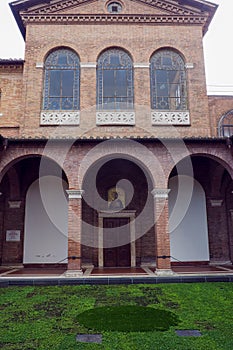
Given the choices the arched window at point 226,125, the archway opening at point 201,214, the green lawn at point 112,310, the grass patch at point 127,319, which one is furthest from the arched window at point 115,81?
the grass patch at point 127,319

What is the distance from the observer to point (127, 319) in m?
6.12

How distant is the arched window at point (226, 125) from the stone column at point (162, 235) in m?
7.97

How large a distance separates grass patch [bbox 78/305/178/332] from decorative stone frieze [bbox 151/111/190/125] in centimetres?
878

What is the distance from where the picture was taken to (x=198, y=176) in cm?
1446

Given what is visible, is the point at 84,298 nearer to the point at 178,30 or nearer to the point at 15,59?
the point at 15,59

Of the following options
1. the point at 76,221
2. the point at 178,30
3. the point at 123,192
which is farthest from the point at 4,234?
the point at 178,30

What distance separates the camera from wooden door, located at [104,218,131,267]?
13754mm

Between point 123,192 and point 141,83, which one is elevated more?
point 141,83

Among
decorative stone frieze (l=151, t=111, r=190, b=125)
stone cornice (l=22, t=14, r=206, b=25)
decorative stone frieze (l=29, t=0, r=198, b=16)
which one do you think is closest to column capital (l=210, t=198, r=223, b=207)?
decorative stone frieze (l=151, t=111, r=190, b=125)

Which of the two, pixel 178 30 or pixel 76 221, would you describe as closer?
pixel 76 221

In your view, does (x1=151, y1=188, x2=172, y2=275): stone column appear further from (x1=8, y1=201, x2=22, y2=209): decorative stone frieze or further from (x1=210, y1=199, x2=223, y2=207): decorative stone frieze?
(x1=8, y1=201, x2=22, y2=209): decorative stone frieze

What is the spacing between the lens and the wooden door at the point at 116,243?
45.1 feet

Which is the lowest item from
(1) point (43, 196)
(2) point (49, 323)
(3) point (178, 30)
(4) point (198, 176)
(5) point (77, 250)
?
(2) point (49, 323)

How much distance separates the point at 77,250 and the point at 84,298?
2927mm
